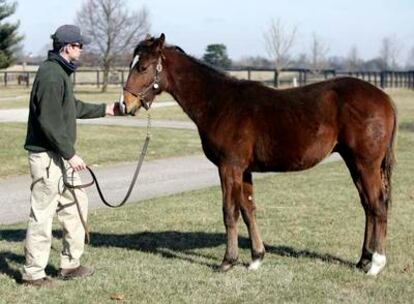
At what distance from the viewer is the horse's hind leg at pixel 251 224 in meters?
7.23

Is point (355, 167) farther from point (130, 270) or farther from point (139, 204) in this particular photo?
point (139, 204)

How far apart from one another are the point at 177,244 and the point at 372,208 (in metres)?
2.53

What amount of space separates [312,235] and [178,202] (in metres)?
3.17

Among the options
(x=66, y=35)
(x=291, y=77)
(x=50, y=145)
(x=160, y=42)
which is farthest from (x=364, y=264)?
(x=291, y=77)

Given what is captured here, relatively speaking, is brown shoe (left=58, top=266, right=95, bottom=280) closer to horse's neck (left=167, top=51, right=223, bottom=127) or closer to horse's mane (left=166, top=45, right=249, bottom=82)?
horse's neck (left=167, top=51, right=223, bottom=127)

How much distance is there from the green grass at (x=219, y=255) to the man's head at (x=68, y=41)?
2161mm

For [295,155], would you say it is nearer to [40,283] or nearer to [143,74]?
[143,74]

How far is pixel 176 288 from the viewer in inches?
254

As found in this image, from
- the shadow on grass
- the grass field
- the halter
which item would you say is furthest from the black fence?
the halter

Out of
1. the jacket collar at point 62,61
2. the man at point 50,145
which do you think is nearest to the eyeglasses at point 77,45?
the man at point 50,145

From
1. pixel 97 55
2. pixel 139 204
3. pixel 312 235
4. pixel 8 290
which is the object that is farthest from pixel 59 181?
pixel 97 55

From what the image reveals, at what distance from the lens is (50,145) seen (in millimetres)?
6297

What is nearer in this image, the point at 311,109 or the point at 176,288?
Answer: the point at 176,288

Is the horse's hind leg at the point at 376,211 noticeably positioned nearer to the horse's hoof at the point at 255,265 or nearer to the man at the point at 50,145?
the horse's hoof at the point at 255,265
